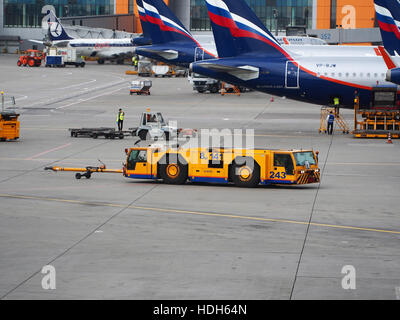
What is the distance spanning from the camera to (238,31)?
181ft

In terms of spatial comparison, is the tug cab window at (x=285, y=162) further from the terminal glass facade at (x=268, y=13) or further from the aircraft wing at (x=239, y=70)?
the terminal glass facade at (x=268, y=13)

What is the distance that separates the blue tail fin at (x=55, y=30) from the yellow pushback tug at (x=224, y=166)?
102 meters

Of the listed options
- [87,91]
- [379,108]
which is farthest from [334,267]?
[87,91]

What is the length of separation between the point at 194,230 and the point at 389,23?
2927 cm

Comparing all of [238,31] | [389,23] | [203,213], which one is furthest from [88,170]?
[389,23]

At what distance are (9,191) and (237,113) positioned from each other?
37.2 meters

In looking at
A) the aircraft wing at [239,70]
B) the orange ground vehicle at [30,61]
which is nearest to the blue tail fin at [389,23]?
the aircraft wing at [239,70]

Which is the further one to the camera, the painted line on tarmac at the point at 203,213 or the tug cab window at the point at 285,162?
the tug cab window at the point at 285,162

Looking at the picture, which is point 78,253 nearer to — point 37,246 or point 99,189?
point 37,246

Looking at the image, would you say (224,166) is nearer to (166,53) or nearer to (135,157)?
(135,157)

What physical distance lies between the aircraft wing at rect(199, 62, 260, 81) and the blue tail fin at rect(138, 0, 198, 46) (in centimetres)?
2257

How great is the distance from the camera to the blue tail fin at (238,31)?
2153 inches

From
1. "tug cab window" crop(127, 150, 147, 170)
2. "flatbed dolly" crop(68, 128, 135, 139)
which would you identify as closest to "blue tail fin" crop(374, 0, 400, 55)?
"flatbed dolly" crop(68, 128, 135, 139)
